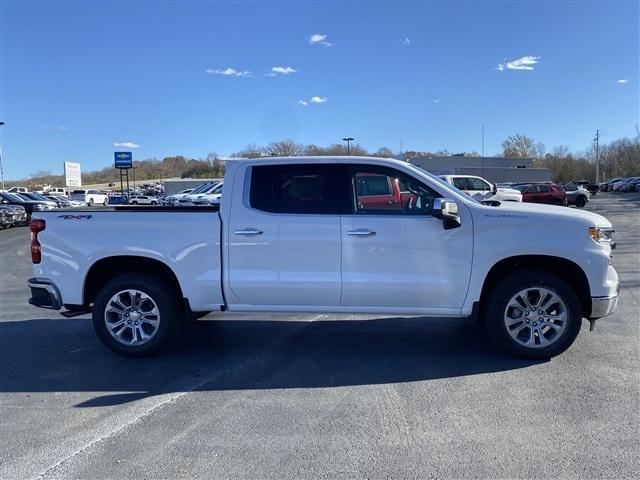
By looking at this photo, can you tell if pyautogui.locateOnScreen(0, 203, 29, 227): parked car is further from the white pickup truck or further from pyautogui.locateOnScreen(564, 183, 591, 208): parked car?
pyautogui.locateOnScreen(564, 183, 591, 208): parked car

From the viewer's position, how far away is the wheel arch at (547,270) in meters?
4.83

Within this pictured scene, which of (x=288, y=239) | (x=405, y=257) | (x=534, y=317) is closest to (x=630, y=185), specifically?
(x=534, y=317)

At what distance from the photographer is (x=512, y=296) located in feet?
15.8

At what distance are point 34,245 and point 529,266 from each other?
4.99m

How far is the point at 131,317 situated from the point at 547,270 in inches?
165

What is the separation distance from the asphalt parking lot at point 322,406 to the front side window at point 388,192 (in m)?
1.51

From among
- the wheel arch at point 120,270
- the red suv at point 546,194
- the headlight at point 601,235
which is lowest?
the wheel arch at point 120,270

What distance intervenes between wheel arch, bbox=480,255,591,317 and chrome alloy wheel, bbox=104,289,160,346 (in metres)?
3.33

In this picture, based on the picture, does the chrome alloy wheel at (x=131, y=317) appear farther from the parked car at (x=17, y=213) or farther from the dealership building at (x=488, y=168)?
the dealership building at (x=488, y=168)

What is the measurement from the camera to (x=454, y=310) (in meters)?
4.84

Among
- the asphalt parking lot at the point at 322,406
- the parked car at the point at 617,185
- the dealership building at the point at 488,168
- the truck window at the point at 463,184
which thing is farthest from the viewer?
the dealership building at the point at 488,168

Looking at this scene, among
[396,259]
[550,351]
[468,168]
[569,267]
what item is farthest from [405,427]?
[468,168]

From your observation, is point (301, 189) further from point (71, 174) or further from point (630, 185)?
point (71, 174)

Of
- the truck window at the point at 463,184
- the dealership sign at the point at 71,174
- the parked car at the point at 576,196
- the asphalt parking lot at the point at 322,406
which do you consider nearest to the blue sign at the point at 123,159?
the dealership sign at the point at 71,174
